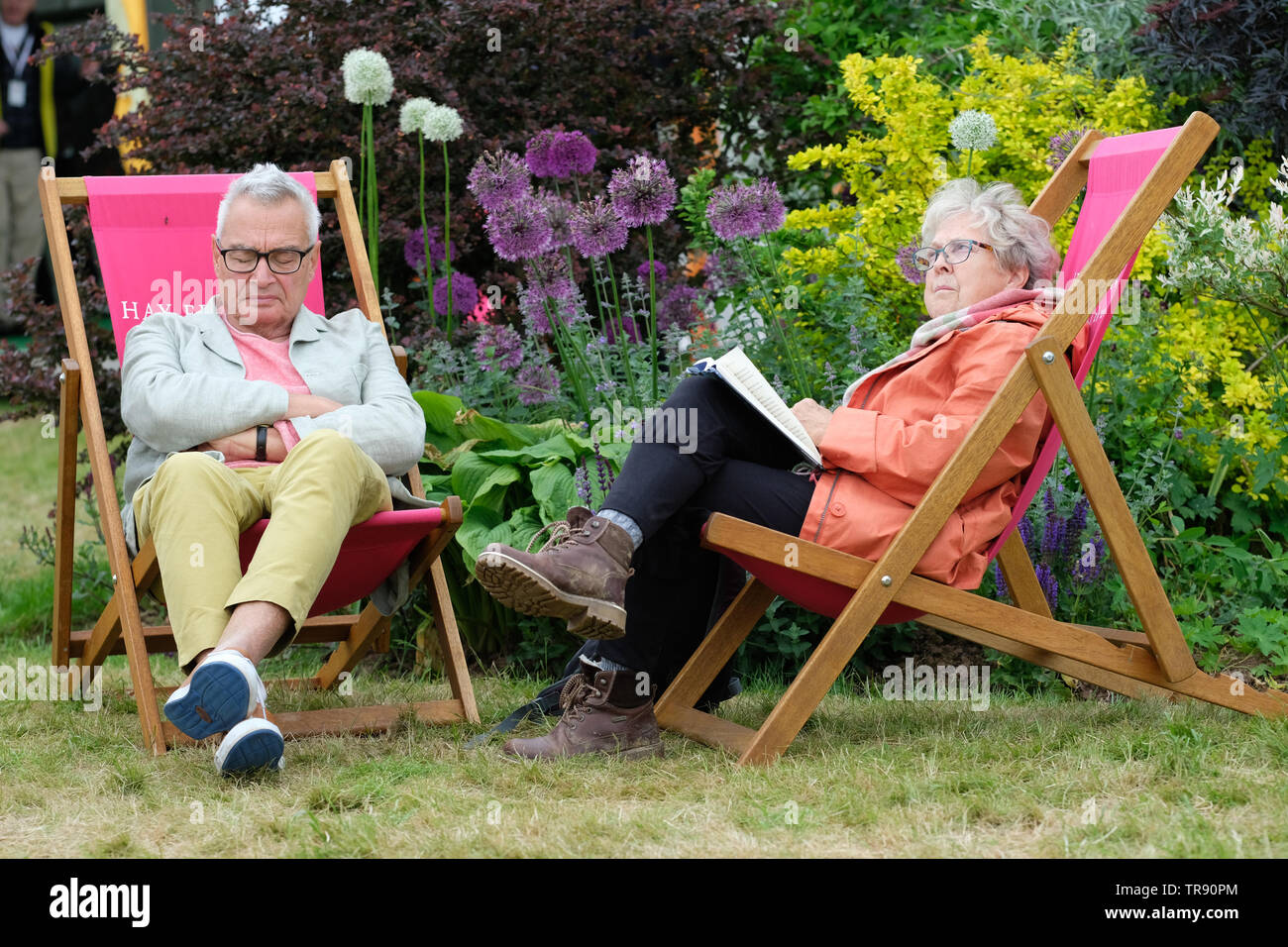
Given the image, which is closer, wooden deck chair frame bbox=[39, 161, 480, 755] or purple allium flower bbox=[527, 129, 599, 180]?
wooden deck chair frame bbox=[39, 161, 480, 755]

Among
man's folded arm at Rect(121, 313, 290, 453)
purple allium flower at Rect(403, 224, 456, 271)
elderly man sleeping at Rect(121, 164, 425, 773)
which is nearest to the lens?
elderly man sleeping at Rect(121, 164, 425, 773)

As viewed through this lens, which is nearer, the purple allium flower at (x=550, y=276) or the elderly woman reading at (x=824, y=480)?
the elderly woman reading at (x=824, y=480)

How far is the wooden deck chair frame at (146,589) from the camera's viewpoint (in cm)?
325

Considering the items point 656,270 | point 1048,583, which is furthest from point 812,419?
point 656,270

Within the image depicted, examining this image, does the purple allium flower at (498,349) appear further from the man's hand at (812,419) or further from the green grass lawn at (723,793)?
the man's hand at (812,419)

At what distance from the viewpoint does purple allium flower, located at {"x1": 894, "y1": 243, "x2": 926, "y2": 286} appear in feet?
13.0

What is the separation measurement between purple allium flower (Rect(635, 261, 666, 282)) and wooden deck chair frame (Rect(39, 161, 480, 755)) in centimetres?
113

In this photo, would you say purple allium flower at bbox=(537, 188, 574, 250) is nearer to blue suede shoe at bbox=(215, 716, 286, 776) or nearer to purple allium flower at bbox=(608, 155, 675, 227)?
purple allium flower at bbox=(608, 155, 675, 227)

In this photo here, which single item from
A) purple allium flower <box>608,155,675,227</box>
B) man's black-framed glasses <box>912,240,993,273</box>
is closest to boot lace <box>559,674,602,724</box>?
man's black-framed glasses <box>912,240,993,273</box>

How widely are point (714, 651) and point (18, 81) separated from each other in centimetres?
840

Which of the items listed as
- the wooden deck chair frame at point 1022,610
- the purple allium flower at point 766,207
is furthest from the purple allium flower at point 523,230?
the wooden deck chair frame at point 1022,610

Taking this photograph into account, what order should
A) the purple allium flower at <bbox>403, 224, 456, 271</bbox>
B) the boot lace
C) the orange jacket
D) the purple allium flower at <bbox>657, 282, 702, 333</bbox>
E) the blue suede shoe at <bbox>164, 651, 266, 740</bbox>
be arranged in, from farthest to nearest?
1. the purple allium flower at <bbox>403, 224, 456, 271</bbox>
2. the purple allium flower at <bbox>657, 282, 702, 333</bbox>
3. the boot lace
4. the orange jacket
5. the blue suede shoe at <bbox>164, 651, 266, 740</bbox>

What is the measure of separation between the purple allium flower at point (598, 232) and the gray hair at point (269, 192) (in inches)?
30.4

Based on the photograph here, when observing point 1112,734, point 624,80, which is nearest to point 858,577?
point 1112,734
